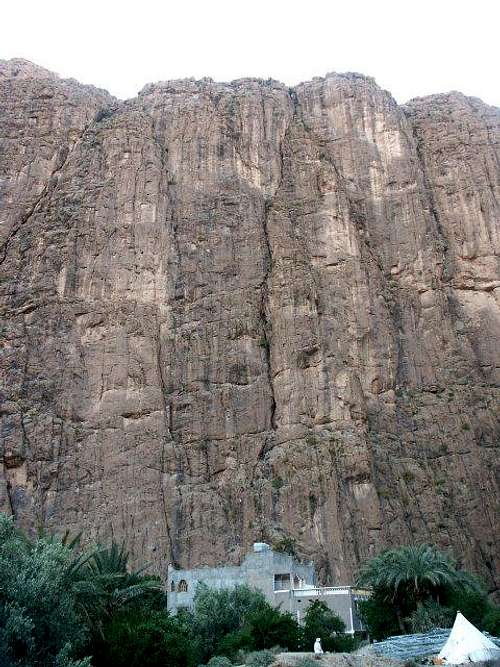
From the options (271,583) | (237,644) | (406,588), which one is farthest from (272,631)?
(271,583)

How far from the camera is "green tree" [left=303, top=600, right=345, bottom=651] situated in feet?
103

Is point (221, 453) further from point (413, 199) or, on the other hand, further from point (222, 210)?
point (413, 199)

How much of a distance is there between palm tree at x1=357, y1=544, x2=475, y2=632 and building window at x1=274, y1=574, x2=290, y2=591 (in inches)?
238

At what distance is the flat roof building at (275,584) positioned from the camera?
40.8 metres

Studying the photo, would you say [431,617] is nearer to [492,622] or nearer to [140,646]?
[492,622]

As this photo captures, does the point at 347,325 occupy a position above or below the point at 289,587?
above

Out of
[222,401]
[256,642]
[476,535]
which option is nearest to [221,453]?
[222,401]

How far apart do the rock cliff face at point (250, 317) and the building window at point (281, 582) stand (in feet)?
11.4

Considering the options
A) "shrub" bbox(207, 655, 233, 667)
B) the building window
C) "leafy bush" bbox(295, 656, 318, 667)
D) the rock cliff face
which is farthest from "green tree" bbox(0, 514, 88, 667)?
the rock cliff face

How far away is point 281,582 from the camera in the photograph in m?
42.3

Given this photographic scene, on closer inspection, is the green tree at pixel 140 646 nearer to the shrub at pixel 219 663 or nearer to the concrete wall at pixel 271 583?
the shrub at pixel 219 663

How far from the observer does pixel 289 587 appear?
42.0 meters

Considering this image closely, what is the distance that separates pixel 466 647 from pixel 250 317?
32941 millimetres

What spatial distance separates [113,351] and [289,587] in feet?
65.5
